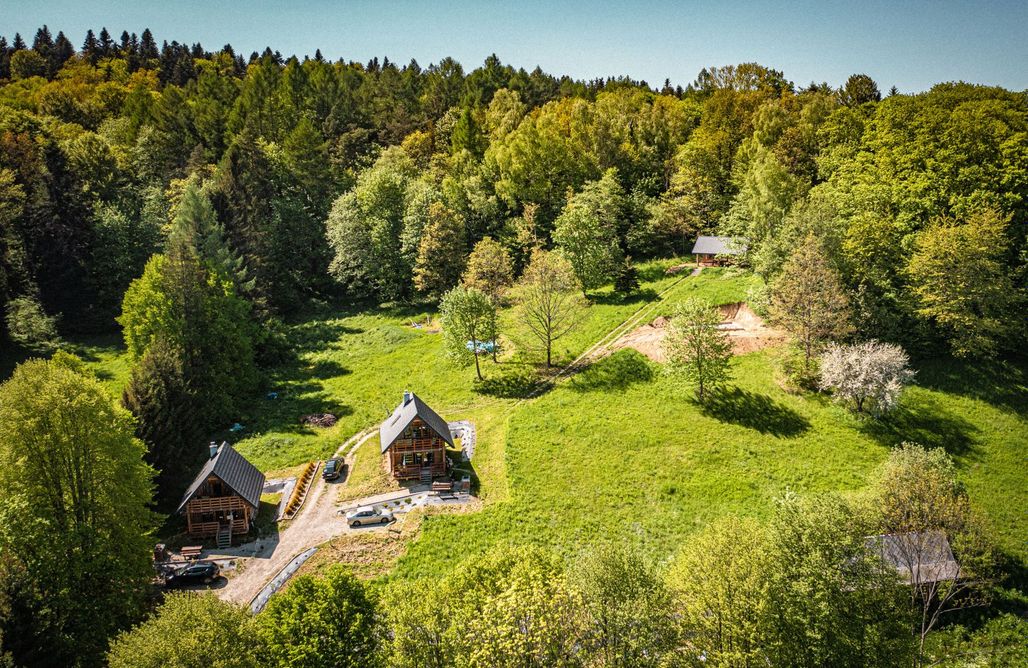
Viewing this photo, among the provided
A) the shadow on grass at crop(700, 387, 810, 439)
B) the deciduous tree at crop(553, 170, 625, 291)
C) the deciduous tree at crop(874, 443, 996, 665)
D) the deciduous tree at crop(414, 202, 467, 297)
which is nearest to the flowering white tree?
the shadow on grass at crop(700, 387, 810, 439)

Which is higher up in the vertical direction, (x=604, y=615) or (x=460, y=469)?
(x=604, y=615)

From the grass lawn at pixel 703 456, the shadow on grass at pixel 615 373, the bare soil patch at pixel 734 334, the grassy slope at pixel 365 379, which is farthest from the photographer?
the bare soil patch at pixel 734 334

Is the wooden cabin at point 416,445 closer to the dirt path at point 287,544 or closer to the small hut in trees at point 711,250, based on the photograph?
the dirt path at point 287,544

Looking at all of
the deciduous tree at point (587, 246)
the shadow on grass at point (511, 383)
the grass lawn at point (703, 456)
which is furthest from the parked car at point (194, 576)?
the deciduous tree at point (587, 246)

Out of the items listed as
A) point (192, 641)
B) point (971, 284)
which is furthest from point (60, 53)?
point (971, 284)

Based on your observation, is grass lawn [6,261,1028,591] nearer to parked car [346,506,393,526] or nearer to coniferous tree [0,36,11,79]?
parked car [346,506,393,526]

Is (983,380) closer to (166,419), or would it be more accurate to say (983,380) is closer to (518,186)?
(518,186)

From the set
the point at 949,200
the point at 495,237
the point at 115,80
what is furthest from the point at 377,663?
the point at 115,80
